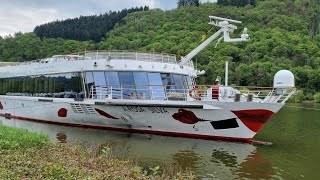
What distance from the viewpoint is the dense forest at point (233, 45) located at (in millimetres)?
69875

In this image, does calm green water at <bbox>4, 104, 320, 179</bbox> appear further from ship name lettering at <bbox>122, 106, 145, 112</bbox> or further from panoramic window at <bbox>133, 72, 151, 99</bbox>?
panoramic window at <bbox>133, 72, 151, 99</bbox>

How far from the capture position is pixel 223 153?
47.6 ft

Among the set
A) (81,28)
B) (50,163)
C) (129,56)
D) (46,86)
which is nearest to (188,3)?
(81,28)

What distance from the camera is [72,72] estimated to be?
2061 centimetres

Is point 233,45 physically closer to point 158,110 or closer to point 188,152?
point 158,110

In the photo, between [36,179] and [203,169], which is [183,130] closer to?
[203,169]

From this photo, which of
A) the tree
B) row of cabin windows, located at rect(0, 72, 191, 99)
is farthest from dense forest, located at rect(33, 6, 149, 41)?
row of cabin windows, located at rect(0, 72, 191, 99)

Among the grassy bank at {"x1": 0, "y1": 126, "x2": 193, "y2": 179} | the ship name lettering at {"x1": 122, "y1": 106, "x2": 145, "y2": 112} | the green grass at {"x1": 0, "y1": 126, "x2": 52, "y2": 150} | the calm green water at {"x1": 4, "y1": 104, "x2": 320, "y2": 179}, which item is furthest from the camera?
the ship name lettering at {"x1": 122, "y1": 106, "x2": 145, "y2": 112}

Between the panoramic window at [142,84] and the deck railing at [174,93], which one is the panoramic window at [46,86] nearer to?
the deck railing at [174,93]

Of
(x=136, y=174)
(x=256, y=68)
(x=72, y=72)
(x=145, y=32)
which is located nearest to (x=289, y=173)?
(x=136, y=174)

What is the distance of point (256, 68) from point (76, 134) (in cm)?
5760

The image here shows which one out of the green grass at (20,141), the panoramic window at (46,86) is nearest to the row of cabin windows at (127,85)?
the panoramic window at (46,86)

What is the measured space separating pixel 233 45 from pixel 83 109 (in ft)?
251

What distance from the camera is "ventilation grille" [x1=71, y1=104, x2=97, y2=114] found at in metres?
19.2
